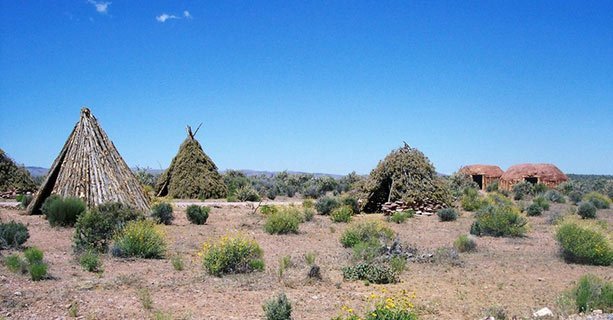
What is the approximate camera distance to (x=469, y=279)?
31.6 feet

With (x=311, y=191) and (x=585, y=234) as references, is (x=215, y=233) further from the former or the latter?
(x=311, y=191)

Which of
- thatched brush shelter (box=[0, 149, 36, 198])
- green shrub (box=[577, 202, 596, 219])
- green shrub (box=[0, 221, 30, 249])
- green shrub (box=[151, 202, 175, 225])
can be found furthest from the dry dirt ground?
thatched brush shelter (box=[0, 149, 36, 198])

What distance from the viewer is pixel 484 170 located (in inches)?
1842

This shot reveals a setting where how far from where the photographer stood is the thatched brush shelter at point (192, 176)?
87.1 ft

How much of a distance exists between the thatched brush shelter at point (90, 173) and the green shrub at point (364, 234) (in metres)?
6.84

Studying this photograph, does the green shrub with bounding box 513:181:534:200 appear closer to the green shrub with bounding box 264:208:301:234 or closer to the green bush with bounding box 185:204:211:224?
the green shrub with bounding box 264:208:301:234

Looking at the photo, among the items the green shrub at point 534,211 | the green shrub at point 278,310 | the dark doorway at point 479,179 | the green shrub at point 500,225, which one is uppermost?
the dark doorway at point 479,179

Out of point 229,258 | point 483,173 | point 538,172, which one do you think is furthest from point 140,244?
point 483,173

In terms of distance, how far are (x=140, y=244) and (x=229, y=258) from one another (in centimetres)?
233

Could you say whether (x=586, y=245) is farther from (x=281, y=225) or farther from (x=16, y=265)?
(x=16, y=265)

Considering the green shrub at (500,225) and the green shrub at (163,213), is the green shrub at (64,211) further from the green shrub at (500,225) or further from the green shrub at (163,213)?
the green shrub at (500,225)

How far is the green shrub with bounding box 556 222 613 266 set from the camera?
1111cm

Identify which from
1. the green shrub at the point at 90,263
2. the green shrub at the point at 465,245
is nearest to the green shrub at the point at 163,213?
the green shrub at the point at 90,263

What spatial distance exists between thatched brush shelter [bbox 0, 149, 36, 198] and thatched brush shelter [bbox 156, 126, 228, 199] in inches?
255
